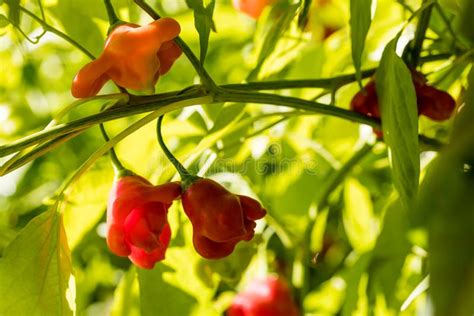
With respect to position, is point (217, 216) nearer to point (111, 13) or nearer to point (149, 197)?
point (149, 197)

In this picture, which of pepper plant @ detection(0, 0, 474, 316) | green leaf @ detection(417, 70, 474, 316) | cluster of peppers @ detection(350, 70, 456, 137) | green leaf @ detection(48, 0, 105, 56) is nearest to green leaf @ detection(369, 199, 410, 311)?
pepper plant @ detection(0, 0, 474, 316)

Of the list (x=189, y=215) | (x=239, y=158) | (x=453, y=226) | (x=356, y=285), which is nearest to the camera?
(x=453, y=226)

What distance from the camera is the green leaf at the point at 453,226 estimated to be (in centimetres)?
13

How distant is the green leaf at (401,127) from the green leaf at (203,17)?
15 centimetres

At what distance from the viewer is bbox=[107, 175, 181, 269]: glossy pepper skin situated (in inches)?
25.0

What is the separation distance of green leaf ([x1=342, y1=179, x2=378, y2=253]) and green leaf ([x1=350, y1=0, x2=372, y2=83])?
1.47ft

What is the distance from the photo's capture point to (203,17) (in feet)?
2.04

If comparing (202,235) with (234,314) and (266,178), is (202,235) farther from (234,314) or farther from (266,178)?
(266,178)

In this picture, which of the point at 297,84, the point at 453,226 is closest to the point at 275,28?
the point at 297,84

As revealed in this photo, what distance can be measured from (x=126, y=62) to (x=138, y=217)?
13cm

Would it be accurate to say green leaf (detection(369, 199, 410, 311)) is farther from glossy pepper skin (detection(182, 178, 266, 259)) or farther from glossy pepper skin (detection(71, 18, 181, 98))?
glossy pepper skin (detection(71, 18, 181, 98))

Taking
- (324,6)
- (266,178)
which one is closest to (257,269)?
(266,178)

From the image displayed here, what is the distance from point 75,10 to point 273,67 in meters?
0.23

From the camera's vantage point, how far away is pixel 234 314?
3.26 ft
